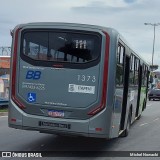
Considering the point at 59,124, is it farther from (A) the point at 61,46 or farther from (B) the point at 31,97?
(A) the point at 61,46

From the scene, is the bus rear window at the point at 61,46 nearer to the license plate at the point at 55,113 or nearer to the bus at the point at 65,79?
the bus at the point at 65,79

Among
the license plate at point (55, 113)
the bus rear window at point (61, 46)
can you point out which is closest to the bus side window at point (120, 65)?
the bus rear window at point (61, 46)

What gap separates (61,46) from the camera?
33.1 ft

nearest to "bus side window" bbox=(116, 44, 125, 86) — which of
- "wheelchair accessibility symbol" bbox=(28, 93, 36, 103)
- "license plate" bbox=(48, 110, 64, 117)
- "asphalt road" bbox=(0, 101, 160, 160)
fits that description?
"license plate" bbox=(48, 110, 64, 117)

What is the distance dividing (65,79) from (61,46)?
80cm

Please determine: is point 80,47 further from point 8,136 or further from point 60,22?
point 8,136

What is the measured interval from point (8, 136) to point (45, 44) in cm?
404

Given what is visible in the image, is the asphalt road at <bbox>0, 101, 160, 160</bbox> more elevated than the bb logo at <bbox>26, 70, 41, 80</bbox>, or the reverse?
the bb logo at <bbox>26, 70, 41, 80</bbox>

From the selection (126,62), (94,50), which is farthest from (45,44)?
(126,62)

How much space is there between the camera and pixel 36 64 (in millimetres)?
10078

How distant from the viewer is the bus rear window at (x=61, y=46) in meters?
9.90

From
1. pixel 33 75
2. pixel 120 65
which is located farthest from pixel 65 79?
pixel 120 65

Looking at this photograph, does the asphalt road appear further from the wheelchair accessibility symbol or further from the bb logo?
the bb logo

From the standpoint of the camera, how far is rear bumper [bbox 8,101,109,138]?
31.6 feet
